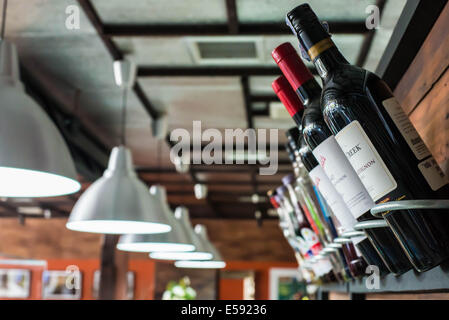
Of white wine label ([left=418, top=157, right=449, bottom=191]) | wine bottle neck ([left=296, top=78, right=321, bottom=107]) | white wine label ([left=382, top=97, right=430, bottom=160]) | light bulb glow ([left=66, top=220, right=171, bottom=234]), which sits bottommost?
white wine label ([left=418, top=157, right=449, bottom=191])

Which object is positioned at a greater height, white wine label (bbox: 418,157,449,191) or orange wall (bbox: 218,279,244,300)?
orange wall (bbox: 218,279,244,300)

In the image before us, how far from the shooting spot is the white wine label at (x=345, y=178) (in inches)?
26.7

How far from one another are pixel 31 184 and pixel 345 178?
117 centimetres

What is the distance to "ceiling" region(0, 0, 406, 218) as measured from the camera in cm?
284

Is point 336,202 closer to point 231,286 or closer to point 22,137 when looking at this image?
Answer: point 22,137

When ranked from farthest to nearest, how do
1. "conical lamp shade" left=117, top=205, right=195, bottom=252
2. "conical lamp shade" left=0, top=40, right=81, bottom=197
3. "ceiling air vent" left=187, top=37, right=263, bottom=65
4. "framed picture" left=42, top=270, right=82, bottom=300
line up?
"framed picture" left=42, top=270, right=82, bottom=300, "ceiling air vent" left=187, top=37, right=263, bottom=65, "conical lamp shade" left=117, top=205, right=195, bottom=252, "conical lamp shade" left=0, top=40, right=81, bottom=197

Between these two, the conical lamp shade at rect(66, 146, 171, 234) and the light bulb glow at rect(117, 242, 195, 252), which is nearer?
the conical lamp shade at rect(66, 146, 171, 234)

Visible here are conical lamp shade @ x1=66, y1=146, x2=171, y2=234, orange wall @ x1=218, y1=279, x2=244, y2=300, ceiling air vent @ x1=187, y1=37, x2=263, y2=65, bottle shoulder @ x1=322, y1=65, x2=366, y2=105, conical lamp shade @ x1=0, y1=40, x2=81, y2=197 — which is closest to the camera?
bottle shoulder @ x1=322, y1=65, x2=366, y2=105

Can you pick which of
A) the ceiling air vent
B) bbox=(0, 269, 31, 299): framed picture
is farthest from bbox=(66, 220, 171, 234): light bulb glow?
bbox=(0, 269, 31, 299): framed picture

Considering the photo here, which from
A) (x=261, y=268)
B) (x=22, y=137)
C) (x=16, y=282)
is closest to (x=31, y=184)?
(x=22, y=137)

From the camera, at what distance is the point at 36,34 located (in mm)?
3207

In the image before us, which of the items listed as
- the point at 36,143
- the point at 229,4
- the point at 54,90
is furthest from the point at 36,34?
the point at 36,143

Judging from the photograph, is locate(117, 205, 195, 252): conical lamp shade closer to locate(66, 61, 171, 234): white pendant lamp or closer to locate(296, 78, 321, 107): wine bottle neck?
locate(66, 61, 171, 234): white pendant lamp
